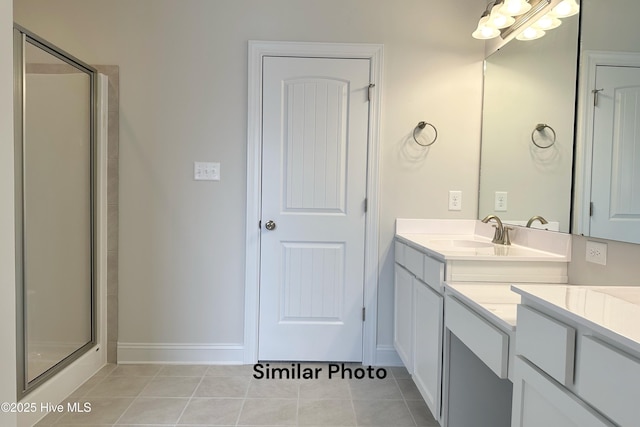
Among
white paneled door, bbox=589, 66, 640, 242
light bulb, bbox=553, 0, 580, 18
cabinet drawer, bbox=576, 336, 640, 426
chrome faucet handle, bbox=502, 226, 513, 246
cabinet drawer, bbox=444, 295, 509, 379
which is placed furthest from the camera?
chrome faucet handle, bbox=502, 226, 513, 246

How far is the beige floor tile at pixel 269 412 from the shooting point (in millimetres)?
1786

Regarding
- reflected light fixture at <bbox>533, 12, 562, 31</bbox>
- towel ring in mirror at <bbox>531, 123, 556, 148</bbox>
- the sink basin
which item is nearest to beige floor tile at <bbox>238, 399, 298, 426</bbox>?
the sink basin

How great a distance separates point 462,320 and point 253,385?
4.33ft

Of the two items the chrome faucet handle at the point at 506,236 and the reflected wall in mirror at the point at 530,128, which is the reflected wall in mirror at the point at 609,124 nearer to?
the reflected wall in mirror at the point at 530,128

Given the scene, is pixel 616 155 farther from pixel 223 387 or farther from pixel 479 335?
pixel 223 387

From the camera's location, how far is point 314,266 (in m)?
2.38

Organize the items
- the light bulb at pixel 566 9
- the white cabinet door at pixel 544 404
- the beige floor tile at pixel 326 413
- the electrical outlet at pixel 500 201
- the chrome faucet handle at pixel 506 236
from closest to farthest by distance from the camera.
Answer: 1. the white cabinet door at pixel 544 404
2. the light bulb at pixel 566 9
3. the beige floor tile at pixel 326 413
4. the chrome faucet handle at pixel 506 236
5. the electrical outlet at pixel 500 201

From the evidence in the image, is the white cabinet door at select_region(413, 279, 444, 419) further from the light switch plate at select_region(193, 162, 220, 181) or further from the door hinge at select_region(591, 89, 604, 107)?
the light switch plate at select_region(193, 162, 220, 181)

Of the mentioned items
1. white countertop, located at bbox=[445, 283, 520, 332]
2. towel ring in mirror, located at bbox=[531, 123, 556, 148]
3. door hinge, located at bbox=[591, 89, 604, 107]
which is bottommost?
white countertop, located at bbox=[445, 283, 520, 332]

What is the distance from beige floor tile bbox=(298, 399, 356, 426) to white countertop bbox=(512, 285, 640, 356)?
47.0 inches

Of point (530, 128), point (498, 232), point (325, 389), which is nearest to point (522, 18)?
point (530, 128)

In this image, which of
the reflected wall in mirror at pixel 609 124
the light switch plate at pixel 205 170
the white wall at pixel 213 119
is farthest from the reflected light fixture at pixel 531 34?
the light switch plate at pixel 205 170

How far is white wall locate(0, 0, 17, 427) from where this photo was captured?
1.13 metres

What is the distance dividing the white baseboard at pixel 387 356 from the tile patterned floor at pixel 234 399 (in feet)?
0.23
